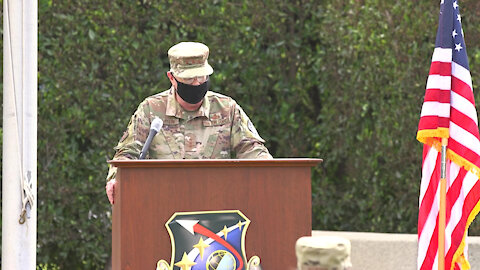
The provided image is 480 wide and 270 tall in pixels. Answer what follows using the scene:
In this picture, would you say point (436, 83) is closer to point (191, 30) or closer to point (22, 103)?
point (22, 103)

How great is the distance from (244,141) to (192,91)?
1.46 ft

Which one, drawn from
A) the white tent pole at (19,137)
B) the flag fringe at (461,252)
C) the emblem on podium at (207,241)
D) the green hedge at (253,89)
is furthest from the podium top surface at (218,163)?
the green hedge at (253,89)

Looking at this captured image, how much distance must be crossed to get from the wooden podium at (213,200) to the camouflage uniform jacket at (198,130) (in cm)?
80

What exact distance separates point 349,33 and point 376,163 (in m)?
1.21

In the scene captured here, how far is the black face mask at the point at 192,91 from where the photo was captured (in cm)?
584

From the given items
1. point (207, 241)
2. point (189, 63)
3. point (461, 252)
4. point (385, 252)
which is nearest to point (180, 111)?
point (189, 63)

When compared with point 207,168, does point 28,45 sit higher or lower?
higher

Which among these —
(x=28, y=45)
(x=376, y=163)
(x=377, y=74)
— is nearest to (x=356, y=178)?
(x=376, y=163)

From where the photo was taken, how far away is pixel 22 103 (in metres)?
6.07

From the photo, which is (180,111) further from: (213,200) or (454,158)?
(454,158)

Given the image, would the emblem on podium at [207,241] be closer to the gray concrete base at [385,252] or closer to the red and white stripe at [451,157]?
the red and white stripe at [451,157]

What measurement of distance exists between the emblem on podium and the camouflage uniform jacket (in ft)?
3.18

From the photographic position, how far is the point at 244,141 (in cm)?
600

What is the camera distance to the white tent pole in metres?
6.02
